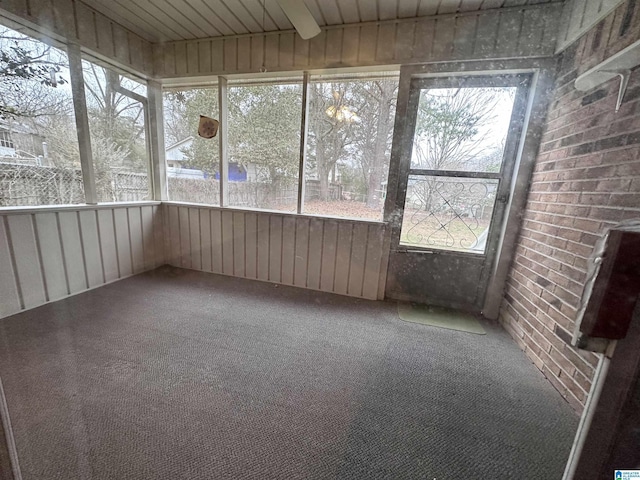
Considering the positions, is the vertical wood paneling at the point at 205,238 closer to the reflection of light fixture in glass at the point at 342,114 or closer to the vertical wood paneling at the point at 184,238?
the vertical wood paneling at the point at 184,238

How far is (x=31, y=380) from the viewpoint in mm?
1357

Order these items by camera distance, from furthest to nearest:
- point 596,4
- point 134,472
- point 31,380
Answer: point 596,4 < point 31,380 < point 134,472

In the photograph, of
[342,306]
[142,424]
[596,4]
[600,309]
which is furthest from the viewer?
[342,306]

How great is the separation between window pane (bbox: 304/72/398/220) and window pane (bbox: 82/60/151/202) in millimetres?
1910

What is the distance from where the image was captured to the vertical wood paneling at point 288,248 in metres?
2.75

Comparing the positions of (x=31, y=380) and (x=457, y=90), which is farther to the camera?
(x=457, y=90)

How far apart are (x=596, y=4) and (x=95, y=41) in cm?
374

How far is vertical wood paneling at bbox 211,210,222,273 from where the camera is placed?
2971mm

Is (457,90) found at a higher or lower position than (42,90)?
higher

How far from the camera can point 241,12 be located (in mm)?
2207

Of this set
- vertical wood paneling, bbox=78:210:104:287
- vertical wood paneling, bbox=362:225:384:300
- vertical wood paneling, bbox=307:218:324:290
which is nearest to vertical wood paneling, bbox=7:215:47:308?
vertical wood paneling, bbox=78:210:104:287

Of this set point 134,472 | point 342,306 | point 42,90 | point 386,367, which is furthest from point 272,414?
point 42,90

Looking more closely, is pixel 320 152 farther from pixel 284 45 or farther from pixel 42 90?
pixel 42 90

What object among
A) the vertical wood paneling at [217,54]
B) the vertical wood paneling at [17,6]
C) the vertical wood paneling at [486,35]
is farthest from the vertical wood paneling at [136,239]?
the vertical wood paneling at [486,35]
